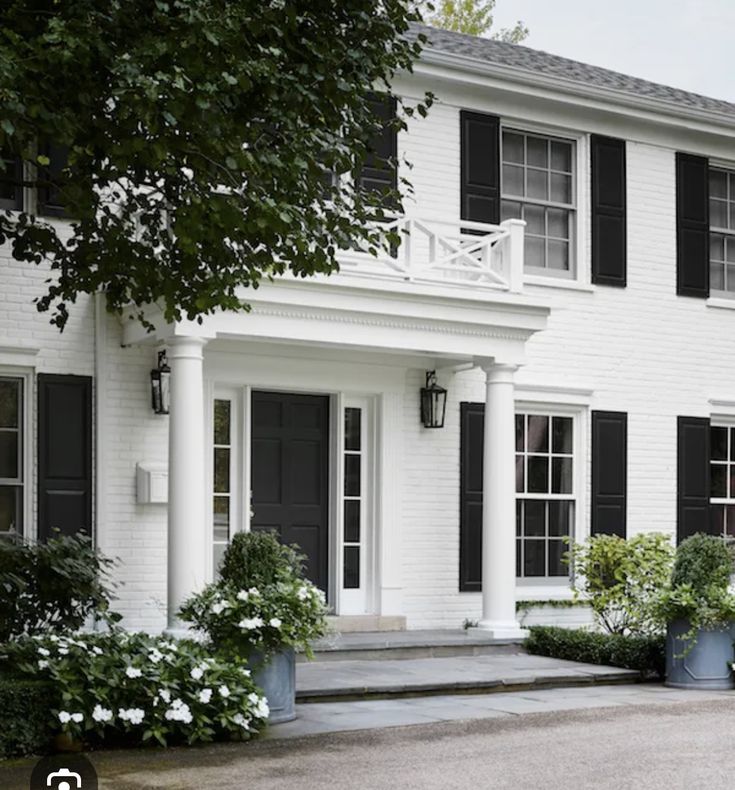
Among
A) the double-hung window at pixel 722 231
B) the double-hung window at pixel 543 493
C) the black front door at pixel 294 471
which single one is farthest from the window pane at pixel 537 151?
the black front door at pixel 294 471

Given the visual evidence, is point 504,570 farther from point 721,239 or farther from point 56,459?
point 721,239

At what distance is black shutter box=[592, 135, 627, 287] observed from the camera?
15.7 meters

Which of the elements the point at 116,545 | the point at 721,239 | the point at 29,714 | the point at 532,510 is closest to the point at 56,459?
the point at 116,545

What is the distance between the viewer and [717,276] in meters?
16.9

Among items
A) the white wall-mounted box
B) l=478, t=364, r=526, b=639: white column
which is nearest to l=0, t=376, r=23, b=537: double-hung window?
the white wall-mounted box

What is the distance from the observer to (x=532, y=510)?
49.8ft

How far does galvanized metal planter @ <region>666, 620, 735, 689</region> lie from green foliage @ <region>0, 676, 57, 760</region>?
566 centimetres

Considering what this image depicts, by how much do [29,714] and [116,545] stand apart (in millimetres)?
4142

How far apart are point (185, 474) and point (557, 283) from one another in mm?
5389

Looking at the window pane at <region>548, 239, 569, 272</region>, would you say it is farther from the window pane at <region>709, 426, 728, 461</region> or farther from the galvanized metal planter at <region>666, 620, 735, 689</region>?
the galvanized metal planter at <region>666, 620, 735, 689</region>

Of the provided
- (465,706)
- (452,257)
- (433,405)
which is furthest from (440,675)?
(452,257)

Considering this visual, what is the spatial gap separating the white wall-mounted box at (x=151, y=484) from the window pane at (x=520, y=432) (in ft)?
13.5

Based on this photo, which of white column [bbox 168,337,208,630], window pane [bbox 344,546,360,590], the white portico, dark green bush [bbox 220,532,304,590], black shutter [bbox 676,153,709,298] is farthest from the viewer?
black shutter [bbox 676,153,709,298]

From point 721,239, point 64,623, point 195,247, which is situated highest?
point 721,239
